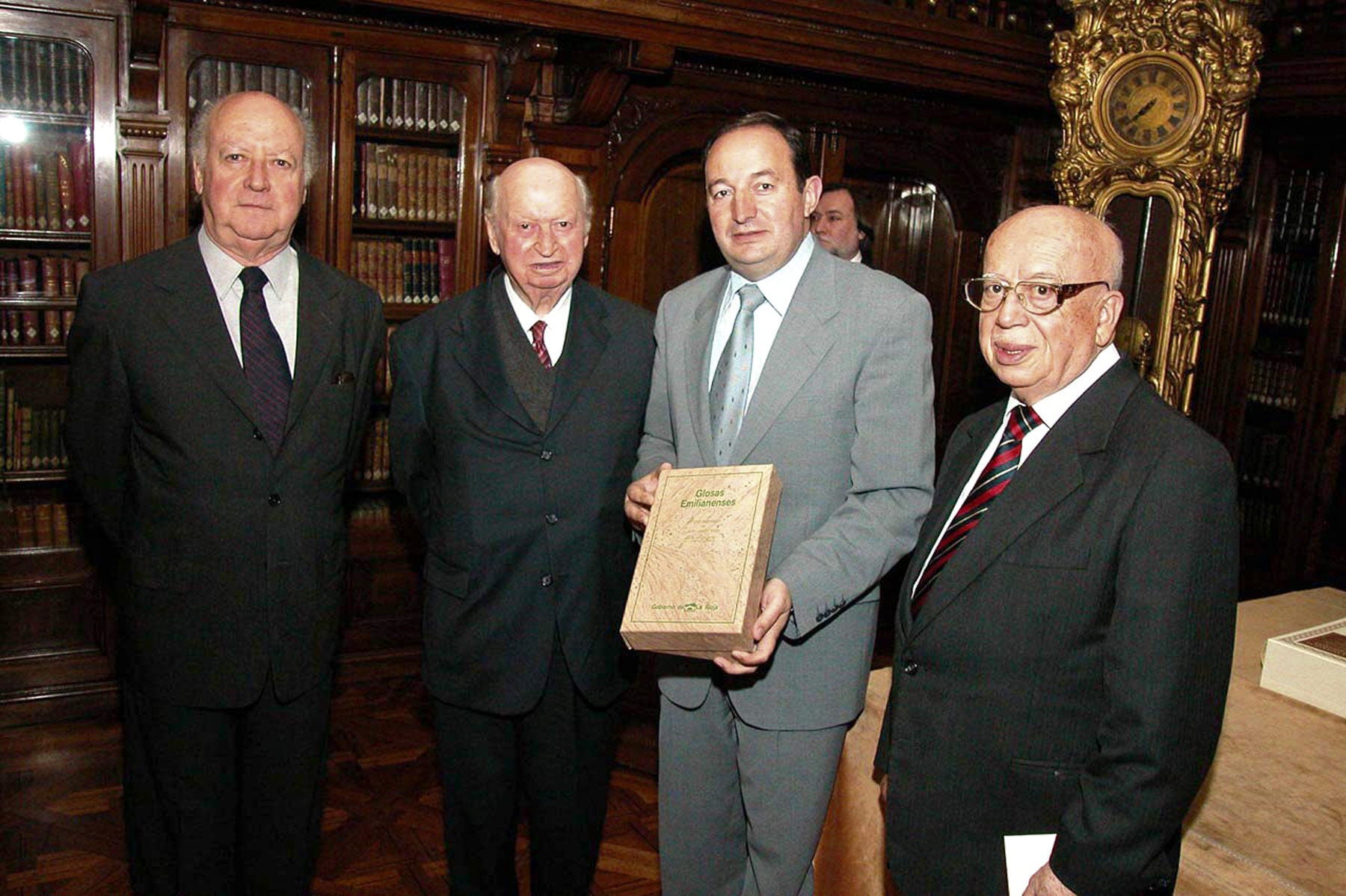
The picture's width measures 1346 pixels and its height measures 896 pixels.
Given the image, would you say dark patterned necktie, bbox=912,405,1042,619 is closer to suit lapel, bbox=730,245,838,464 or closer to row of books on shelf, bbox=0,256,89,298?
suit lapel, bbox=730,245,838,464

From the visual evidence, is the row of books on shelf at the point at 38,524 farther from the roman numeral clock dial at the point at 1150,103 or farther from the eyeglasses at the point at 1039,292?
the roman numeral clock dial at the point at 1150,103

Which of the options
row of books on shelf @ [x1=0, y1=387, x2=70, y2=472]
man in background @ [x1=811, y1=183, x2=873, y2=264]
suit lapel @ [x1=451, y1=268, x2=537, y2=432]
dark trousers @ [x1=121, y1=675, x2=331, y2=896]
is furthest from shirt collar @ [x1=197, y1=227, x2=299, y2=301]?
man in background @ [x1=811, y1=183, x2=873, y2=264]

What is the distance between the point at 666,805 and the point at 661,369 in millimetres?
894

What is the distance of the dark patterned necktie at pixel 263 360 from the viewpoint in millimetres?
2193

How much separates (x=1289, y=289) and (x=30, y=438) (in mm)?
6037

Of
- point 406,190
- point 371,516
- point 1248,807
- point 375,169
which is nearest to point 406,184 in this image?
point 406,190

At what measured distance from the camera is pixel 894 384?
1928 millimetres

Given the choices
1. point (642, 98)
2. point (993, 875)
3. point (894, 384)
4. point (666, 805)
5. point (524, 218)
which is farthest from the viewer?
point (642, 98)

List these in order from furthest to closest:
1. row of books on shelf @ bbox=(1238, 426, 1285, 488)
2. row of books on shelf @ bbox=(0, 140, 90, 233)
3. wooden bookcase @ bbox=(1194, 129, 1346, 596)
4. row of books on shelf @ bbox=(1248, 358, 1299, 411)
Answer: row of books on shelf @ bbox=(1238, 426, 1285, 488) → row of books on shelf @ bbox=(1248, 358, 1299, 411) → wooden bookcase @ bbox=(1194, 129, 1346, 596) → row of books on shelf @ bbox=(0, 140, 90, 233)

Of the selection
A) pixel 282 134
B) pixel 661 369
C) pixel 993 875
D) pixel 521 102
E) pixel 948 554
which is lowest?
pixel 993 875

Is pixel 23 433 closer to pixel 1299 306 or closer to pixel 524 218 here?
pixel 524 218

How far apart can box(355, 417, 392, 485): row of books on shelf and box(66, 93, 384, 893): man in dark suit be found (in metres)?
2.13

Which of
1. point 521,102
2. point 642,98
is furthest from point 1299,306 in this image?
point 521,102

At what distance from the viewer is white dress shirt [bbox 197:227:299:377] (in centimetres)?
223
